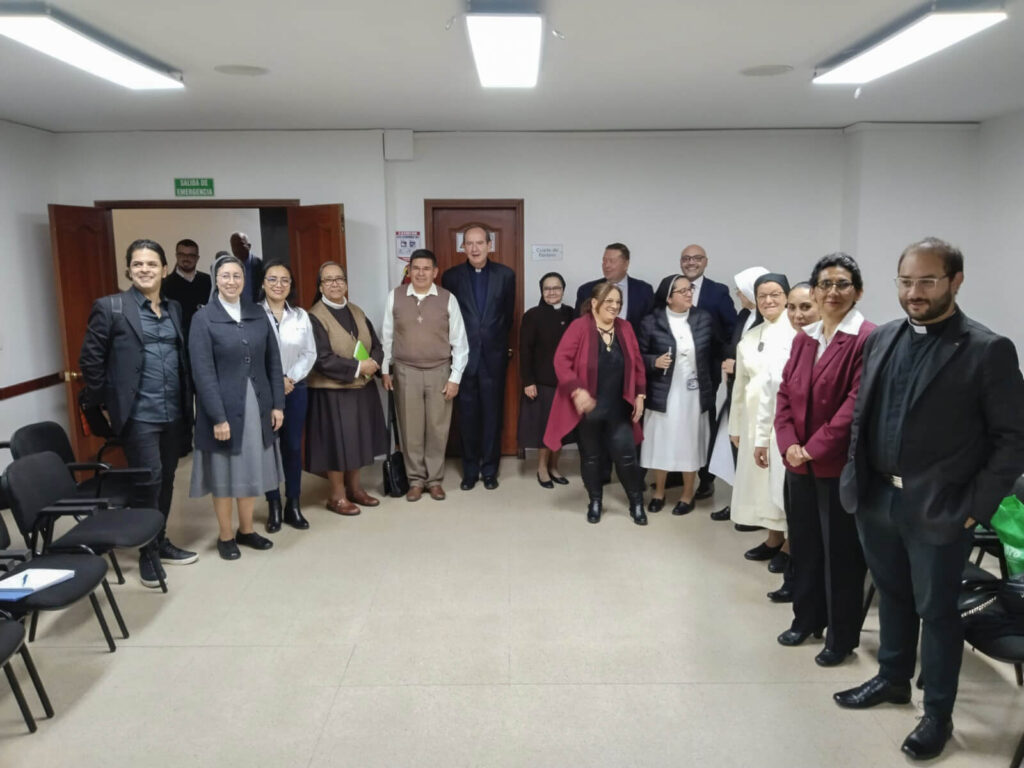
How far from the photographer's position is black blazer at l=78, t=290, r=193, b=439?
11.2 feet

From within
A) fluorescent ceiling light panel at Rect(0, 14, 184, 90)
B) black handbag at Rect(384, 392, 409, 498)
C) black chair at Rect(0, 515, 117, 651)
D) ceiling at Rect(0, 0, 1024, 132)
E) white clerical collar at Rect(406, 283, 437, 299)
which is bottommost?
black handbag at Rect(384, 392, 409, 498)

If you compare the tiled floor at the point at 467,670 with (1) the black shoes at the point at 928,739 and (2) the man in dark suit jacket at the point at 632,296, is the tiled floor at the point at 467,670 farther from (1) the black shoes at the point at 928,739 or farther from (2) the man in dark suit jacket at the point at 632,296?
(2) the man in dark suit jacket at the point at 632,296

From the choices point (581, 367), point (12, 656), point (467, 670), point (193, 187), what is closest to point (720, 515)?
point (581, 367)

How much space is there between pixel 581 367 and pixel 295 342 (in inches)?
64.3

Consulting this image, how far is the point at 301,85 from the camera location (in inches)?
159

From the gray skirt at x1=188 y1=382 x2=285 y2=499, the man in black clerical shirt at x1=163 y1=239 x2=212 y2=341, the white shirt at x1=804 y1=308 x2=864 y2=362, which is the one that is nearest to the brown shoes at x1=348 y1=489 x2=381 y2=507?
the gray skirt at x1=188 y1=382 x2=285 y2=499

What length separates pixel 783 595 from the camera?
11.1 feet

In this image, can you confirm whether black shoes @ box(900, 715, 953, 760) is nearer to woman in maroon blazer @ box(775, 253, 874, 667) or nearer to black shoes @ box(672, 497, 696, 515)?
woman in maroon blazer @ box(775, 253, 874, 667)

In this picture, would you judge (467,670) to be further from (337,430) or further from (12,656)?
(337,430)

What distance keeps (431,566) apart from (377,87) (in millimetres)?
2642

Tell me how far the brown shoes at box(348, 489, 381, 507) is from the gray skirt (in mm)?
970

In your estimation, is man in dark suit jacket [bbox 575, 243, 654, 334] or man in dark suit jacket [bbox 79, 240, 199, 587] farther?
man in dark suit jacket [bbox 575, 243, 654, 334]

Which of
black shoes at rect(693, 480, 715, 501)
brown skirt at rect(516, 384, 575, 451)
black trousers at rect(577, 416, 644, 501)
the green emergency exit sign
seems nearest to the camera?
black trousers at rect(577, 416, 644, 501)

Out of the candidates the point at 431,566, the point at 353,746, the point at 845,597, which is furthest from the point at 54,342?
Answer: the point at 845,597
